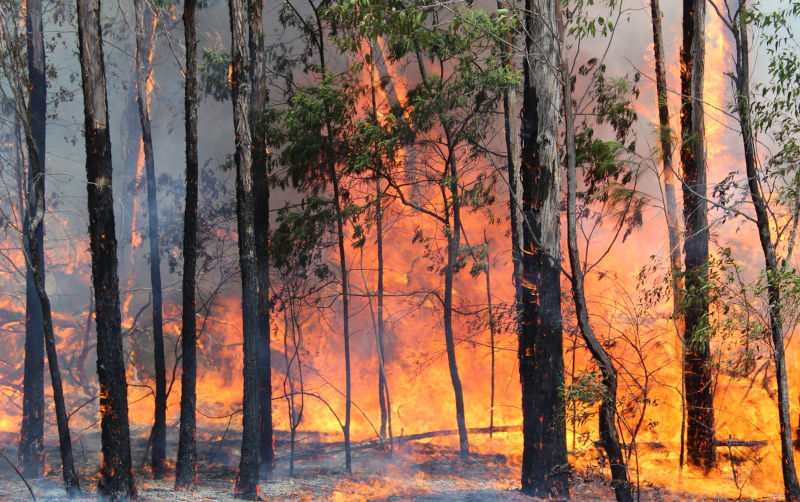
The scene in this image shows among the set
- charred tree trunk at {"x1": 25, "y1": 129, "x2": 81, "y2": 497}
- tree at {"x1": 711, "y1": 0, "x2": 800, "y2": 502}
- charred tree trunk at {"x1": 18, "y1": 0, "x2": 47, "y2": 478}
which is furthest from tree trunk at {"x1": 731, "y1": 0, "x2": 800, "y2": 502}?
charred tree trunk at {"x1": 18, "y1": 0, "x2": 47, "y2": 478}

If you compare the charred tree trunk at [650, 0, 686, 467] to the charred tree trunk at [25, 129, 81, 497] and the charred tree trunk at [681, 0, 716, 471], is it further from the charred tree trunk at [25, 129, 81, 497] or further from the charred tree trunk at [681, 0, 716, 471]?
the charred tree trunk at [25, 129, 81, 497]

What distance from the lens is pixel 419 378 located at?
22.1 metres

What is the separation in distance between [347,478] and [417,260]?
10.8 metres

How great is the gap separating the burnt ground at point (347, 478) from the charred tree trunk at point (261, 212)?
1.38m

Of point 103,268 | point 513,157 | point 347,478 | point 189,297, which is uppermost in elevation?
point 513,157

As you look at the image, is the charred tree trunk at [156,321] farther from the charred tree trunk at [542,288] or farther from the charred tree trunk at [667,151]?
the charred tree trunk at [667,151]

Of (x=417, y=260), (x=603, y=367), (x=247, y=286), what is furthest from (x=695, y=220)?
(x=417, y=260)

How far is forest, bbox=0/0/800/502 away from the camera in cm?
884

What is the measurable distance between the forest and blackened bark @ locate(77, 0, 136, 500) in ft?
0.11

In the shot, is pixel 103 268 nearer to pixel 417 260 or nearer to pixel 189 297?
pixel 189 297

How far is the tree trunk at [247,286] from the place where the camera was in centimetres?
1082

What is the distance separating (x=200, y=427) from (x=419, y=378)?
765cm

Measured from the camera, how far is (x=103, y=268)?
909 cm

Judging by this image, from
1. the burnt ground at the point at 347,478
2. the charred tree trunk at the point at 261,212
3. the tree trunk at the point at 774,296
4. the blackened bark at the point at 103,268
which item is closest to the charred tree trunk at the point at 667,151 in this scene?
the tree trunk at the point at 774,296
